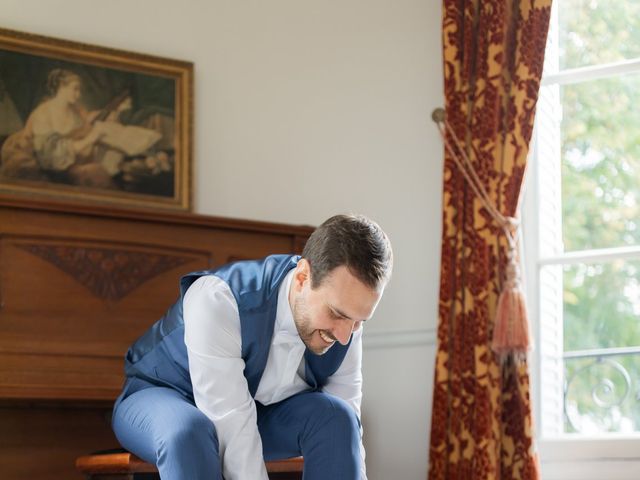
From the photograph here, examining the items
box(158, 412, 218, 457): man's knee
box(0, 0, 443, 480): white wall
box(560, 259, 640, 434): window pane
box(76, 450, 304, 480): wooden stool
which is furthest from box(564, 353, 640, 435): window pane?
box(158, 412, 218, 457): man's knee

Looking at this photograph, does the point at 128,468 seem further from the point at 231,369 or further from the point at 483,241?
the point at 483,241

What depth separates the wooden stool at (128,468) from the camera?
2.47 meters

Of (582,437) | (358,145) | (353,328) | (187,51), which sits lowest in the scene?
(582,437)

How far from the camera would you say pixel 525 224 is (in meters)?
3.74

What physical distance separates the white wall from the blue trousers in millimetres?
1378

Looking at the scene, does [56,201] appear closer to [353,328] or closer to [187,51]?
[187,51]

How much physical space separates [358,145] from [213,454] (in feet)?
6.89

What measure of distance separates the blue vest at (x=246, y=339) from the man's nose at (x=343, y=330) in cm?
20

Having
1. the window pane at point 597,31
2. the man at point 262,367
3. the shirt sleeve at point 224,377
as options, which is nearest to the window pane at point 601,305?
the window pane at point 597,31

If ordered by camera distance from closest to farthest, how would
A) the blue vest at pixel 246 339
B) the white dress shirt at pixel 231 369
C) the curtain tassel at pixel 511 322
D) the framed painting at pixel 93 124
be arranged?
1. the white dress shirt at pixel 231 369
2. the blue vest at pixel 246 339
3. the curtain tassel at pixel 511 322
4. the framed painting at pixel 93 124

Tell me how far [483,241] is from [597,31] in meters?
0.94

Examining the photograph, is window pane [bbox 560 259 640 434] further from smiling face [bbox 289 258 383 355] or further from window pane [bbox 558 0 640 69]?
smiling face [bbox 289 258 383 355]

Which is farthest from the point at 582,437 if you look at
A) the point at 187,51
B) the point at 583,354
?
the point at 187,51

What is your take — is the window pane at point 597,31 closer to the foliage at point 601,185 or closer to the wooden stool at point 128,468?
the foliage at point 601,185
